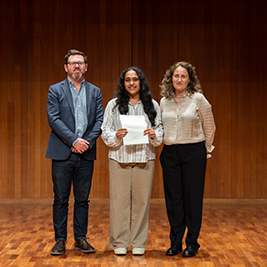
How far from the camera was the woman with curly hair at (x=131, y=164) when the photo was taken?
110 inches

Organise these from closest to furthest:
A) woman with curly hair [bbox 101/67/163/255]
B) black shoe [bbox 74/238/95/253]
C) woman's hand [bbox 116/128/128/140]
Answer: woman's hand [bbox 116/128/128/140], woman with curly hair [bbox 101/67/163/255], black shoe [bbox 74/238/95/253]

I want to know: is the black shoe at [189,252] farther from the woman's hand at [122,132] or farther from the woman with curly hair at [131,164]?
the woman's hand at [122,132]

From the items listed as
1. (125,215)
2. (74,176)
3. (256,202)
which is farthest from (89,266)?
(256,202)

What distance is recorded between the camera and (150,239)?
131 inches

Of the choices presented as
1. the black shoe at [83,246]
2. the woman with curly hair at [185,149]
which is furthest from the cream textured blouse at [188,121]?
the black shoe at [83,246]

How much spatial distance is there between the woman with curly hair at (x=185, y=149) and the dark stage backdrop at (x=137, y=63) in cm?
217

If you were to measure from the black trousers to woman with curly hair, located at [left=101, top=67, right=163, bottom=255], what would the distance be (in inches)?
5.9

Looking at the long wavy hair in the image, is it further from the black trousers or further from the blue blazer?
the blue blazer

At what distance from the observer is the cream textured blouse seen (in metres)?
2.82

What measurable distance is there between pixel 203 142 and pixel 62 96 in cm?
114

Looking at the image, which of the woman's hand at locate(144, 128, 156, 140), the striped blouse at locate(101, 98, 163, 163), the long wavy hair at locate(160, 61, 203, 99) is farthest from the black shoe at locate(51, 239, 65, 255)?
the long wavy hair at locate(160, 61, 203, 99)

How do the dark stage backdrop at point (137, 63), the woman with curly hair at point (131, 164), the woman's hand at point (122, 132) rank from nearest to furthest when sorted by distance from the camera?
1. the woman's hand at point (122, 132)
2. the woman with curly hair at point (131, 164)
3. the dark stage backdrop at point (137, 63)

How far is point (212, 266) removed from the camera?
2637 mm

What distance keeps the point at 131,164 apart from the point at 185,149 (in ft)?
1.36
